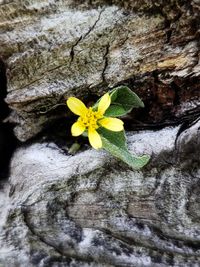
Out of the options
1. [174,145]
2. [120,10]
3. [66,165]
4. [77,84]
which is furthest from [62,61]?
[174,145]

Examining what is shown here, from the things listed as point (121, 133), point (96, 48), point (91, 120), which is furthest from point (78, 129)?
point (96, 48)

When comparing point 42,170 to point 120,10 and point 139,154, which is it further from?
point 120,10

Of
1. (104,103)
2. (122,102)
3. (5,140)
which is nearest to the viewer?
(104,103)

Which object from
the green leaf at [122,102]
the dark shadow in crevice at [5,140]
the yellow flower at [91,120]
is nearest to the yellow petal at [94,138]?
the yellow flower at [91,120]

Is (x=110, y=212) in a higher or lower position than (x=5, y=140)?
lower

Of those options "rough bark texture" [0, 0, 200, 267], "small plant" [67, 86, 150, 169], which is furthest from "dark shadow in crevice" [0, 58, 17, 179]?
"small plant" [67, 86, 150, 169]

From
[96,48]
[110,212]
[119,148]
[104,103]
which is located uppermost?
[96,48]

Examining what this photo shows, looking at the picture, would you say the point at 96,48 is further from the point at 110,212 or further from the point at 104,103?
the point at 110,212
